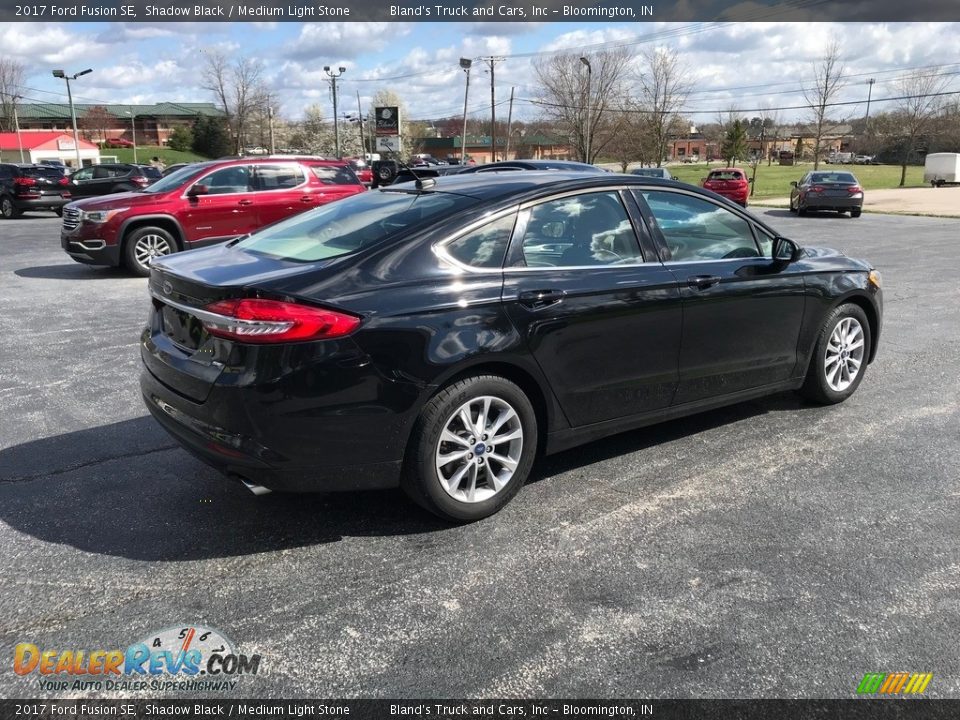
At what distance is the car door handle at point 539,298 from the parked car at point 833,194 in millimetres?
23165

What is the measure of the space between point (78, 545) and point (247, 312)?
130cm

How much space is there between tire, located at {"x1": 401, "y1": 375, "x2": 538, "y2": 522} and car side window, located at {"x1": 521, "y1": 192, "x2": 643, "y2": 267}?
28.0 inches

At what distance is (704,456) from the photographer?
450cm

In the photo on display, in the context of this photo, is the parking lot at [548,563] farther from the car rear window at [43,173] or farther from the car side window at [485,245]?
the car rear window at [43,173]

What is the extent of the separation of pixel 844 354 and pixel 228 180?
9365mm

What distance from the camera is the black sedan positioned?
3.19 metres

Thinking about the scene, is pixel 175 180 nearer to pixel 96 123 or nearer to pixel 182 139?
pixel 182 139

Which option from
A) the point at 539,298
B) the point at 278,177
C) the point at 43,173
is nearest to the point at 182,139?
the point at 43,173

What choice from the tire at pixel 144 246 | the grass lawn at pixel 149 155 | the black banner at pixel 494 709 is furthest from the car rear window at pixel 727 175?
the grass lawn at pixel 149 155

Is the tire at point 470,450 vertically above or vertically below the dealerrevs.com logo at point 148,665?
above

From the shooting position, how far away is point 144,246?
36.5 feet

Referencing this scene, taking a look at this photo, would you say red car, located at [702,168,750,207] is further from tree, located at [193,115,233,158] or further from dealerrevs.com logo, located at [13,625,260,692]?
tree, located at [193,115,233,158]

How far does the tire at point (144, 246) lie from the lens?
11.0 metres

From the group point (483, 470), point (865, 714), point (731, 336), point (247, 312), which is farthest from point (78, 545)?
point (731, 336)
